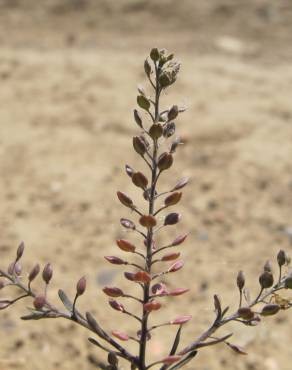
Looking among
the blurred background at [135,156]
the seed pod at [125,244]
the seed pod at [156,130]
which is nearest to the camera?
the seed pod at [156,130]

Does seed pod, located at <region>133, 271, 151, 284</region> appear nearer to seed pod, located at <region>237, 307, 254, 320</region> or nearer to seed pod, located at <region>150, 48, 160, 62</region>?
seed pod, located at <region>237, 307, 254, 320</region>

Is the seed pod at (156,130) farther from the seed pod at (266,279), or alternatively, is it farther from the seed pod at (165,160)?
the seed pod at (266,279)

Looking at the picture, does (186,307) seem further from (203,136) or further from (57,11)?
(57,11)

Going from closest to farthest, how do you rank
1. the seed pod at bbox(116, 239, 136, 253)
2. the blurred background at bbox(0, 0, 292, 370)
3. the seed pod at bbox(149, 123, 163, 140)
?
the seed pod at bbox(149, 123, 163, 140), the seed pod at bbox(116, 239, 136, 253), the blurred background at bbox(0, 0, 292, 370)

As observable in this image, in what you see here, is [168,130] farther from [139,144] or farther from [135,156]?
[135,156]

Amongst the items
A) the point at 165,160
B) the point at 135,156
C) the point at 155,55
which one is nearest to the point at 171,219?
the point at 165,160

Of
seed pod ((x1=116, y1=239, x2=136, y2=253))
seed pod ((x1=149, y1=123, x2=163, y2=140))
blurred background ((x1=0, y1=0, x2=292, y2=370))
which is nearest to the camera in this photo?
seed pod ((x1=149, y1=123, x2=163, y2=140))

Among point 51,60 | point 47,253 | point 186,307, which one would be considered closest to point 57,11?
Result: point 51,60

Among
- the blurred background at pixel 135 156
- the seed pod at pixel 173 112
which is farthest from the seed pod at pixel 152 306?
the blurred background at pixel 135 156

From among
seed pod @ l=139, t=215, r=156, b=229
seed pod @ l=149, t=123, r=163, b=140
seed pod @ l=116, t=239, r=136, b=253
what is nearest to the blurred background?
seed pod @ l=116, t=239, r=136, b=253
